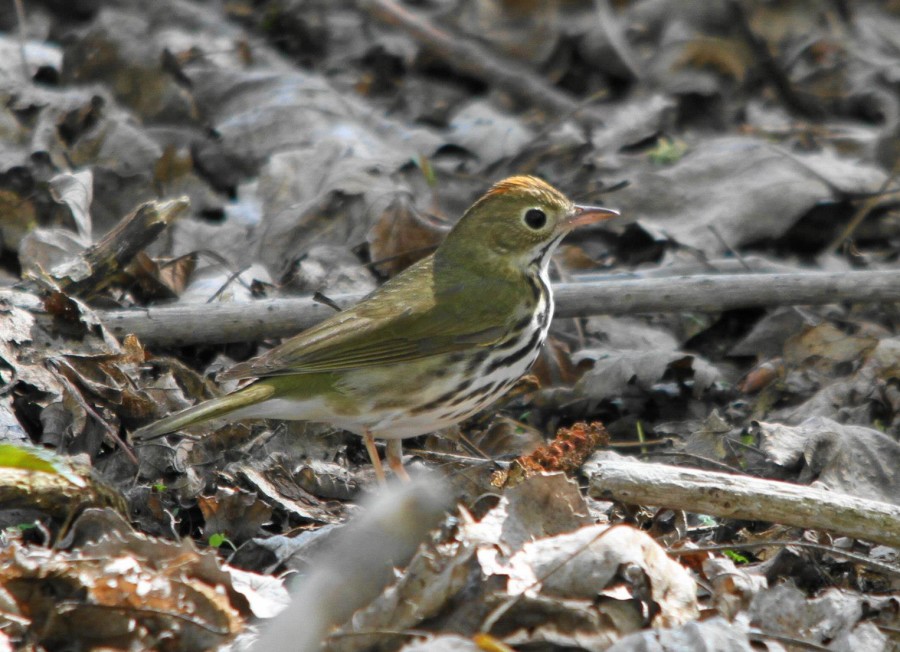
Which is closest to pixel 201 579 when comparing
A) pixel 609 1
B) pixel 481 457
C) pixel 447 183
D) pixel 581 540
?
pixel 581 540

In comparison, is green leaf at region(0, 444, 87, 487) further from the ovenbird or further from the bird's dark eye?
the bird's dark eye

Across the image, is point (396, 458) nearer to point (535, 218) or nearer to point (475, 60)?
point (535, 218)

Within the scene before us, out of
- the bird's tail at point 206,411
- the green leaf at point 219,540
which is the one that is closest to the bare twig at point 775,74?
the bird's tail at point 206,411

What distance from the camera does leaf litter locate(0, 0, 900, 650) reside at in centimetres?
331

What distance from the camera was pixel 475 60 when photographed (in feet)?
29.1

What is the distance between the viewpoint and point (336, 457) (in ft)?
16.3

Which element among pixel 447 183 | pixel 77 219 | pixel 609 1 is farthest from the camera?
pixel 609 1

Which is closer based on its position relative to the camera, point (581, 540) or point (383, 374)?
point (581, 540)

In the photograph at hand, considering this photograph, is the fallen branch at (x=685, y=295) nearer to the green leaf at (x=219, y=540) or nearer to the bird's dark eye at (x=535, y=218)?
the bird's dark eye at (x=535, y=218)

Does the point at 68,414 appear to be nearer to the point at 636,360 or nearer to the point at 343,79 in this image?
the point at 636,360

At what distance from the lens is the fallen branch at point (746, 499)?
3707 mm

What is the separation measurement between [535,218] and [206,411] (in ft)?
5.50

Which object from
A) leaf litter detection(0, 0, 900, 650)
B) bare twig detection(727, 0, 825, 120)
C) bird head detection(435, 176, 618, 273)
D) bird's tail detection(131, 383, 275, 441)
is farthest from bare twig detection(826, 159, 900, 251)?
bird's tail detection(131, 383, 275, 441)

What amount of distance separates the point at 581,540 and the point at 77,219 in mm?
3393
